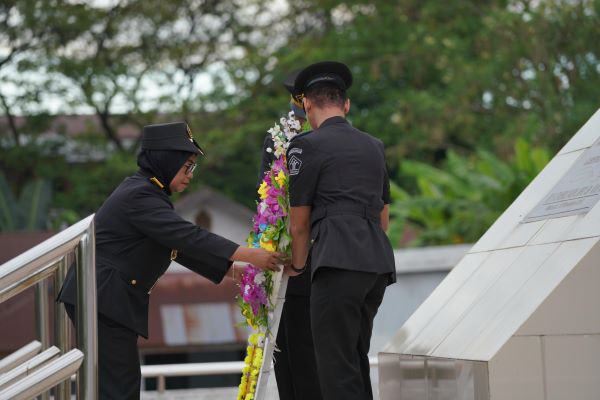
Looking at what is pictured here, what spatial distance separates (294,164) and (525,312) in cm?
109

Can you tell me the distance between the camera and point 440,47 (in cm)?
2694

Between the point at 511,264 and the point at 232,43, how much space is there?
79.0ft

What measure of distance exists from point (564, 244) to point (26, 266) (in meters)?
2.22

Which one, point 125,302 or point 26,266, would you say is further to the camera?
point 125,302

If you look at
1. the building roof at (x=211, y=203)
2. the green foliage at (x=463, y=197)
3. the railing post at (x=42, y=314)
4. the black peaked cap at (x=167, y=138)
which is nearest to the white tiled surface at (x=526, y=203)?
the black peaked cap at (x=167, y=138)

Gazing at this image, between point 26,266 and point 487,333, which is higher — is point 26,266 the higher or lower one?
the higher one

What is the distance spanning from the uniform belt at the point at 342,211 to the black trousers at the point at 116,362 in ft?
3.04

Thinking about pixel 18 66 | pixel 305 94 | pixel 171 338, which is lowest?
pixel 171 338

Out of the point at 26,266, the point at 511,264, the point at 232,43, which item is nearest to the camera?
the point at 26,266

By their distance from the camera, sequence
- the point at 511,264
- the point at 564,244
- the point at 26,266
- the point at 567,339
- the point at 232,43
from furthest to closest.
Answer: the point at 232,43 < the point at 511,264 < the point at 564,244 < the point at 567,339 < the point at 26,266

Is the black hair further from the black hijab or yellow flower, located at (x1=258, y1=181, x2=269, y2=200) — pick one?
the black hijab

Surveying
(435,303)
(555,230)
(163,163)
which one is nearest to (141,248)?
(163,163)

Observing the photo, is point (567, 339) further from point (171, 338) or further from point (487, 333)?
point (171, 338)

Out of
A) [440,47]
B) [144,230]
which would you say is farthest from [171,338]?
[144,230]
